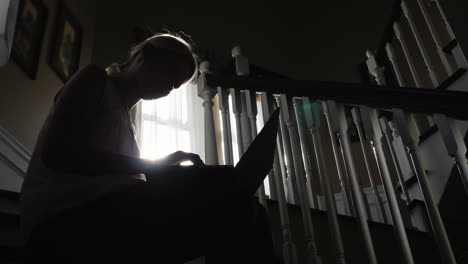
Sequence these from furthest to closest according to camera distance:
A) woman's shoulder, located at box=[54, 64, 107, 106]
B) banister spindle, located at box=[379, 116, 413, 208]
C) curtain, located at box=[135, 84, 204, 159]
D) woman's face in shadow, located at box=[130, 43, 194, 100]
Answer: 1. curtain, located at box=[135, 84, 204, 159]
2. banister spindle, located at box=[379, 116, 413, 208]
3. woman's face in shadow, located at box=[130, 43, 194, 100]
4. woman's shoulder, located at box=[54, 64, 107, 106]

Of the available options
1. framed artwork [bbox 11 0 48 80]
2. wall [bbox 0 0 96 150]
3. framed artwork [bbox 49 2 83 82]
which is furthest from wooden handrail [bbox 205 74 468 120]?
framed artwork [bbox 49 2 83 82]

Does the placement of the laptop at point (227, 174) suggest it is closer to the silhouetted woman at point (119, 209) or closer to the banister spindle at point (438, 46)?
the silhouetted woman at point (119, 209)

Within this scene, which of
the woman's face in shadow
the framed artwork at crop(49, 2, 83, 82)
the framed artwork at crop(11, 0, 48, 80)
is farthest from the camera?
the framed artwork at crop(49, 2, 83, 82)

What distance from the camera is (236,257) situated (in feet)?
2.66

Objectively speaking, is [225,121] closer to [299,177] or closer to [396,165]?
[299,177]

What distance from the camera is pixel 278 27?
5.76m

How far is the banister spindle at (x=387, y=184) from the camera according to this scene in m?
1.58

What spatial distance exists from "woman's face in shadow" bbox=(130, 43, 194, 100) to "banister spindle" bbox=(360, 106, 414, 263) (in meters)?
0.90

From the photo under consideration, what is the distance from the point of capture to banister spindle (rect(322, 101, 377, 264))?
159 centimetres

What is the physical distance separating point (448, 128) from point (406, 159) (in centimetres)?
120

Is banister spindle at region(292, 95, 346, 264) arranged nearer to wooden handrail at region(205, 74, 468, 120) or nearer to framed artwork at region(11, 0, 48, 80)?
wooden handrail at region(205, 74, 468, 120)

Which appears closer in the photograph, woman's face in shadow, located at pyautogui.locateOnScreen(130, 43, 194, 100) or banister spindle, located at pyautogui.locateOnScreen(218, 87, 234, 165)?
woman's face in shadow, located at pyautogui.locateOnScreen(130, 43, 194, 100)

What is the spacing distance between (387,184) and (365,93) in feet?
1.21

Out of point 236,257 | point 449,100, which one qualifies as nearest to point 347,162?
point 449,100
